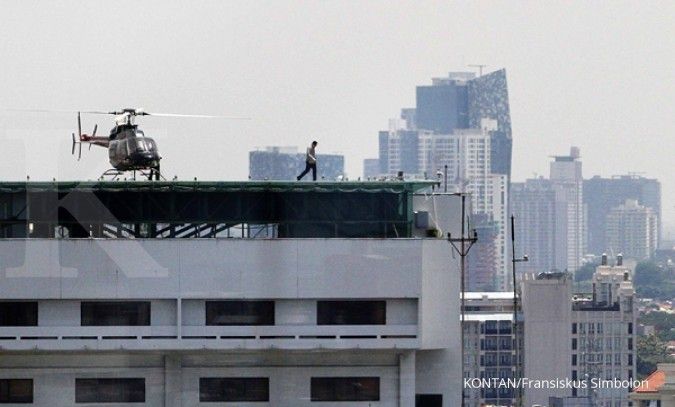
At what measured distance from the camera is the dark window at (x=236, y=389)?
6.98m

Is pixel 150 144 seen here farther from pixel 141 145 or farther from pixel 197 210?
pixel 197 210

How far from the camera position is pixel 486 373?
109ft

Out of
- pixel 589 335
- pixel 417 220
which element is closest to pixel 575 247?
pixel 589 335

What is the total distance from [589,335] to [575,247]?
2680cm

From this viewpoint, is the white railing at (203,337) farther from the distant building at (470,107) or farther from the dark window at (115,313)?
the distant building at (470,107)

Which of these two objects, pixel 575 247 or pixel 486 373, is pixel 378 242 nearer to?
pixel 486 373

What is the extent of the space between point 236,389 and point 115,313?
0.50 m

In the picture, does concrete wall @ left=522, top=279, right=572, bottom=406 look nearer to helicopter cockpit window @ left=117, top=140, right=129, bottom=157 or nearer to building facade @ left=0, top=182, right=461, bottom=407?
helicopter cockpit window @ left=117, top=140, right=129, bottom=157

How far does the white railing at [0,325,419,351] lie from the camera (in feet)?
22.6

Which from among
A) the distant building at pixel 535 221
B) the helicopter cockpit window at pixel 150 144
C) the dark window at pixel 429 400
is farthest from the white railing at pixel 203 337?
the distant building at pixel 535 221

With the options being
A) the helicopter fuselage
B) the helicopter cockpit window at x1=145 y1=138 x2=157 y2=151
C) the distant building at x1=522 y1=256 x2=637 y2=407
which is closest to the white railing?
the helicopter fuselage

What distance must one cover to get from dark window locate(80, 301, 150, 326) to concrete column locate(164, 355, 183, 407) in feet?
0.52

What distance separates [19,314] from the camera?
6.98 metres

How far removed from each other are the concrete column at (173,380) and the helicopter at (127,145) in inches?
45.2
